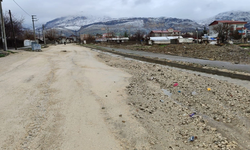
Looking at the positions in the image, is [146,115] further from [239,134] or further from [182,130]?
[239,134]

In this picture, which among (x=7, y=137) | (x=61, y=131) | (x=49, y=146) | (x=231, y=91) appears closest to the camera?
(x=49, y=146)

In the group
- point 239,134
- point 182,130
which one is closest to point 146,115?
point 182,130

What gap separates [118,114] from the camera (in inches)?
205

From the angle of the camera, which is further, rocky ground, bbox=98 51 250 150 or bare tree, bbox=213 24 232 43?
bare tree, bbox=213 24 232 43

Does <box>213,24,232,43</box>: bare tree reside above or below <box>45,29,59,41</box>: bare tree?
below

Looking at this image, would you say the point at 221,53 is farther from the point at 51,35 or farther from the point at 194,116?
the point at 51,35

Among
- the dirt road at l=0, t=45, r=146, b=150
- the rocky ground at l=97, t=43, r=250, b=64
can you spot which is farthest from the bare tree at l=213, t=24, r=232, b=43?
the dirt road at l=0, t=45, r=146, b=150

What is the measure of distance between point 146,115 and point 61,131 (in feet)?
7.04

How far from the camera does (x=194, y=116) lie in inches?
203

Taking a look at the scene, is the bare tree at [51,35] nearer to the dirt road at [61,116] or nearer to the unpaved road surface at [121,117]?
the dirt road at [61,116]

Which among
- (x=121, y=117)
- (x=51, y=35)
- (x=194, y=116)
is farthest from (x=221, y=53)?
(x=51, y=35)

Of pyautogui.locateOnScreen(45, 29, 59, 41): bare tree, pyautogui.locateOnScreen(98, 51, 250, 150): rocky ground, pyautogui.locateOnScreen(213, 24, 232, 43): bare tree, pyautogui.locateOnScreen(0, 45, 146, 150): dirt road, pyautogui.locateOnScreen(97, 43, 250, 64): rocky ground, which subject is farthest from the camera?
pyautogui.locateOnScreen(45, 29, 59, 41): bare tree

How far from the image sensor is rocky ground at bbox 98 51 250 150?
393cm

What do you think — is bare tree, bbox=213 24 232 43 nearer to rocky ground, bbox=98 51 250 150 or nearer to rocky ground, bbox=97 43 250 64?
rocky ground, bbox=97 43 250 64
